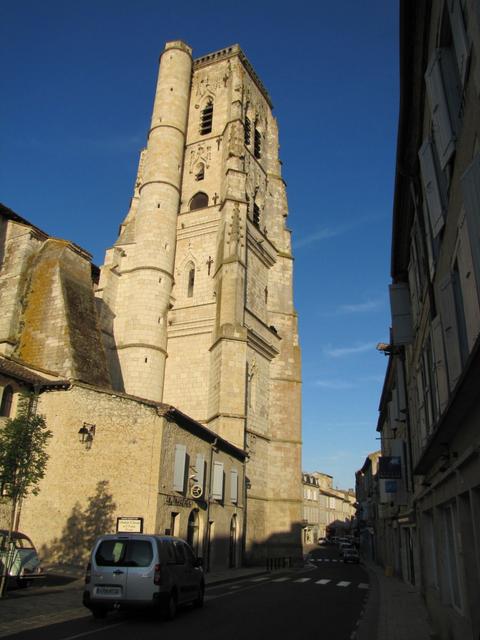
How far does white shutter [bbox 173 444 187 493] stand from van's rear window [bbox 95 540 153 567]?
7775 mm

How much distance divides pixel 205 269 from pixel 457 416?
994 inches

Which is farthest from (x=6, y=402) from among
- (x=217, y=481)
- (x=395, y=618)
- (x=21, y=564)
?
(x=395, y=618)

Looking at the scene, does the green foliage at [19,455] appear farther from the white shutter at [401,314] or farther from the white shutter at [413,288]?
the white shutter at [413,288]

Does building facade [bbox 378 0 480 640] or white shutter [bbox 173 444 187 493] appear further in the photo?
white shutter [bbox 173 444 187 493]

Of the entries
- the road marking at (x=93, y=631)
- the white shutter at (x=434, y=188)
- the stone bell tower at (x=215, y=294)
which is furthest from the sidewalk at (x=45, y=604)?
the stone bell tower at (x=215, y=294)

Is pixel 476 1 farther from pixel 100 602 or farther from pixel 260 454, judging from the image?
pixel 260 454

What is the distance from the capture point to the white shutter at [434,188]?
705 cm

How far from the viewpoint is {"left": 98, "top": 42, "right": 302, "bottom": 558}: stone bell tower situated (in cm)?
2666

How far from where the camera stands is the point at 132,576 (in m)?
8.62

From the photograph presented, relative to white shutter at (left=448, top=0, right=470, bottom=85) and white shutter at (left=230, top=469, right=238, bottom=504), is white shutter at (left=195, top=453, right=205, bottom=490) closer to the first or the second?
white shutter at (left=230, top=469, right=238, bottom=504)

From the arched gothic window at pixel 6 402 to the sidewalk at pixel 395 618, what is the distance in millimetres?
11552

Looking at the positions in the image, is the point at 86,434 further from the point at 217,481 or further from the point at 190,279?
the point at 190,279

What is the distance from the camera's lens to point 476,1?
4355 millimetres

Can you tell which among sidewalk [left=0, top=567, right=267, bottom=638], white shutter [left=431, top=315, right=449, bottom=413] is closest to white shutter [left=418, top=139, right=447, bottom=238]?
white shutter [left=431, top=315, right=449, bottom=413]
